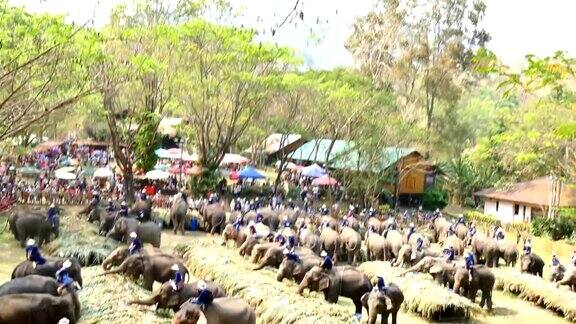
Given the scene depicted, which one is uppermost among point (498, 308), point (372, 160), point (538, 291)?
point (372, 160)

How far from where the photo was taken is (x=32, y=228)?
1797cm

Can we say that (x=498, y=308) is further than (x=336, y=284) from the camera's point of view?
Yes

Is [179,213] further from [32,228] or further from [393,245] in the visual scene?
[393,245]

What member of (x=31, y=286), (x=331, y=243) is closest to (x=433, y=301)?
(x=331, y=243)

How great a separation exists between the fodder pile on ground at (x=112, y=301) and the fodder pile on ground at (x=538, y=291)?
9.47 meters

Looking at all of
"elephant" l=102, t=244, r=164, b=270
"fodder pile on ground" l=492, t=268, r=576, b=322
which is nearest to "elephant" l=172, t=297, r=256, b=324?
A: "elephant" l=102, t=244, r=164, b=270

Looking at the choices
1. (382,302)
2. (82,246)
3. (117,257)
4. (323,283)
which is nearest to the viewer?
(382,302)

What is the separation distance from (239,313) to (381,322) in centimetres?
401

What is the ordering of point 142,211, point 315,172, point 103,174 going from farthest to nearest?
point 315,172
point 103,174
point 142,211

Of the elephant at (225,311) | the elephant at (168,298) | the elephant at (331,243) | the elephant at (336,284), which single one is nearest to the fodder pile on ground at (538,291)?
the elephant at (331,243)

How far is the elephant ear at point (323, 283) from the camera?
527 inches

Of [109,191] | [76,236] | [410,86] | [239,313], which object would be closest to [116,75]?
[109,191]

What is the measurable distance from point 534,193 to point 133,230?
21.7m

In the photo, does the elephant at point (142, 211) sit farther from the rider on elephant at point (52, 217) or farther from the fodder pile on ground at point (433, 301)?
the fodder pile on ground at point (433, 301)
